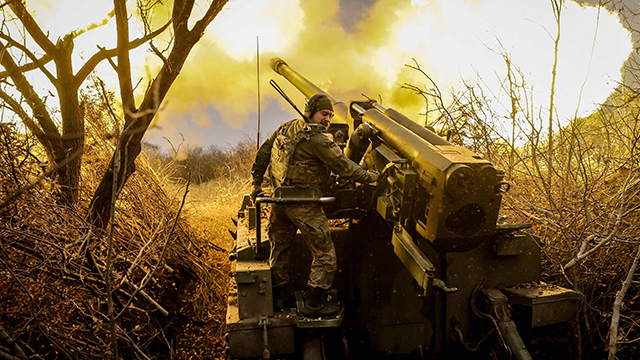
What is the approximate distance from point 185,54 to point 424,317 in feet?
12.4

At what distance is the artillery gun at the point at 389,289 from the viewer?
3717 mm

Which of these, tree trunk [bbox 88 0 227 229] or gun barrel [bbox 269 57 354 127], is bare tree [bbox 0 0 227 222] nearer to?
tree trunk [bbox 88 0 227 229]

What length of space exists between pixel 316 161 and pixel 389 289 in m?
1.40

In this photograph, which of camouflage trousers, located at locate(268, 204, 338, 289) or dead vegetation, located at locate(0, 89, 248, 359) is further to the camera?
camouflage trousers, located at locate(268, 204, 338, 289)

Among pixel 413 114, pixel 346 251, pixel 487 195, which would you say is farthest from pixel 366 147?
pixel 413 114

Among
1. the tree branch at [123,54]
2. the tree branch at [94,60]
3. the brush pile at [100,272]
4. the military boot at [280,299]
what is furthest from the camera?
the tree branch at [94,60]

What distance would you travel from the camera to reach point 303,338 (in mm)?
3957

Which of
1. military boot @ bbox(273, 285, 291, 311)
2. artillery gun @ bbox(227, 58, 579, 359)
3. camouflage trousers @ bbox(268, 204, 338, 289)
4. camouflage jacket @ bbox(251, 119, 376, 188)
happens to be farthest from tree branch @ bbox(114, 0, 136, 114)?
military boot @ bbox(273, 285, 291, 311)

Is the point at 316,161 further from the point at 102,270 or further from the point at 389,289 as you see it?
the point at 102,270

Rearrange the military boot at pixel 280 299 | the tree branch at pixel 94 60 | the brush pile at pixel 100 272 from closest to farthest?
1. the brush pile at pixel 100 272
2. the military boot at pixel 280 299
3. the tree branch at pixel 94 60

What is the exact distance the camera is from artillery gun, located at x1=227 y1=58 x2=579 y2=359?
146 inches

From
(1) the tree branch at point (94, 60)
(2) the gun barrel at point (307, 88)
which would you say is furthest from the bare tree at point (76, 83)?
(2) the gun barrel at point (307, 88)

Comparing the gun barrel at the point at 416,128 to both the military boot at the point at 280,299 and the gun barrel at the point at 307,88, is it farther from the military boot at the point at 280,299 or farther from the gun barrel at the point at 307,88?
the military boot at the point at 280,299

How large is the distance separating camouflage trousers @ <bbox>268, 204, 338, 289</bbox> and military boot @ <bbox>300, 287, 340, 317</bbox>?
0.22ft
